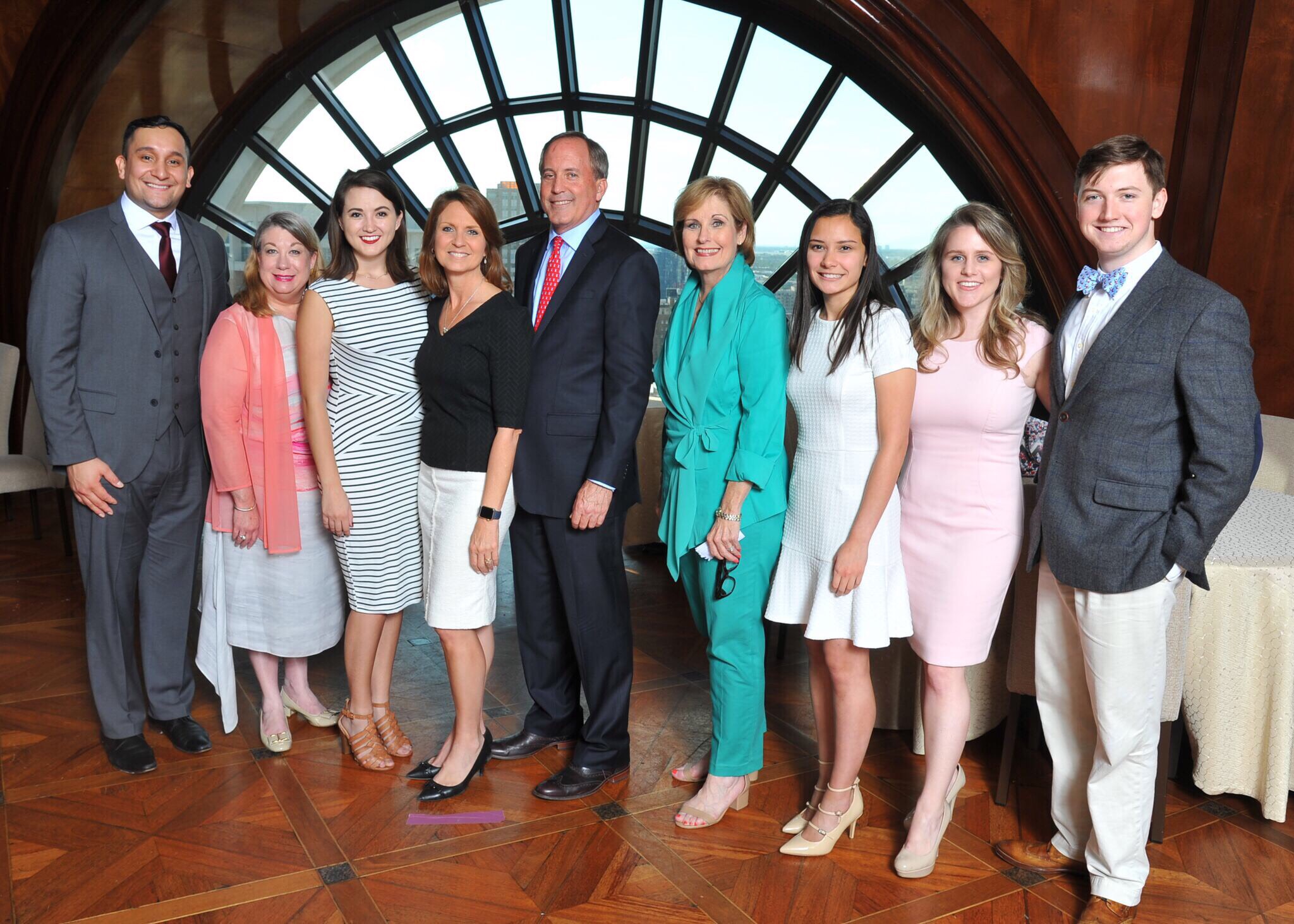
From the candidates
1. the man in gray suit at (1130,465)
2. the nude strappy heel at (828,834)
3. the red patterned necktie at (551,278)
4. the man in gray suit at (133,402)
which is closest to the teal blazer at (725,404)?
the red patterned necktie at (551,278)

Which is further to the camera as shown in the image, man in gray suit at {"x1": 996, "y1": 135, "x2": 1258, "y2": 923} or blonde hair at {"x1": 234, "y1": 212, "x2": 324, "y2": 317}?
blonde hair at {"x1": 234, "y1": 212, "x2": 324, "y2": 317}

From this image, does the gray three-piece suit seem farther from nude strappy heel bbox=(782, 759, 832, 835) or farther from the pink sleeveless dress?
the pink sleeveless dress

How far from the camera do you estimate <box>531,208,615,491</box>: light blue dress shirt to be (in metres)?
2.77

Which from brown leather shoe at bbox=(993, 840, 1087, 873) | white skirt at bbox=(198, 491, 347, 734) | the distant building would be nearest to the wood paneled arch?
the distant building

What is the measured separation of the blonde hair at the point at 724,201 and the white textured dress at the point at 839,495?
32 cm

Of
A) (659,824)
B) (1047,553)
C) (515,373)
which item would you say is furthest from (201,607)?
(1047,553)

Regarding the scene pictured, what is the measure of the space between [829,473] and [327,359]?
1.42 meters

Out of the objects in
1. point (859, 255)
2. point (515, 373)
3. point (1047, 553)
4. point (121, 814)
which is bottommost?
point (121, 814)

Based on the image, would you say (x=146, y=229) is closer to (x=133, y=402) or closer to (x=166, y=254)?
(x=166, y=254)

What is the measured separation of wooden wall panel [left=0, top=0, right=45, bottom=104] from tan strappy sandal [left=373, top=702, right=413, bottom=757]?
549 cm

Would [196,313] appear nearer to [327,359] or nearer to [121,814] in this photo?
[327,359]

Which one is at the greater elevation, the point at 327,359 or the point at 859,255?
the point at 859,255

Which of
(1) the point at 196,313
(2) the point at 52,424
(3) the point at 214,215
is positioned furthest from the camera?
(3) the point at 214,215

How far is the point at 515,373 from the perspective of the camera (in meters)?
2.65
